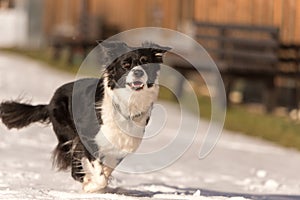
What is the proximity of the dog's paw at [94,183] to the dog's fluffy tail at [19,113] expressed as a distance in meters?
0.87

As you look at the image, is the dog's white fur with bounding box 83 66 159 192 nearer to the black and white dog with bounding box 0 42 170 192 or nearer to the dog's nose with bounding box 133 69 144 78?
the black and white dog with bounding box 0 42 170 192

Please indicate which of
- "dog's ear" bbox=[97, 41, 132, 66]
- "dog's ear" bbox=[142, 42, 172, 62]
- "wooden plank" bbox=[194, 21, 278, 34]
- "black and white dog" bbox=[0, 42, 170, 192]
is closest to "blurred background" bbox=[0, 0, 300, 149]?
"wooden plank" bbox=[194, 21, 278, 34]

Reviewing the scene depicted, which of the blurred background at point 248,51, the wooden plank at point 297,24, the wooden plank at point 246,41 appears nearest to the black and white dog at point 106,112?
the blurred background at point 248,51

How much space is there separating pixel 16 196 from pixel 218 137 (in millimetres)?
6111

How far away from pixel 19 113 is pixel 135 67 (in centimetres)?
163

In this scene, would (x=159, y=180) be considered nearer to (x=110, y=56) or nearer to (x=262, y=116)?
(x=110, y=56)

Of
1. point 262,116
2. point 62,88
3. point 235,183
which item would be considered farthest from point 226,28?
point 62,88

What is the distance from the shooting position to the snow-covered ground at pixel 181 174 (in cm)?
705

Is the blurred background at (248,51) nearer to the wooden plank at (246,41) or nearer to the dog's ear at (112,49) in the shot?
the wooden plank at (246,41)

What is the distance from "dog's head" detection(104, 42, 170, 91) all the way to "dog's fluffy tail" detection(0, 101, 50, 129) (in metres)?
1.15

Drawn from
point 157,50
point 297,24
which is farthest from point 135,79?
point 297,24

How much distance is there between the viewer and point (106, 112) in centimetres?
653

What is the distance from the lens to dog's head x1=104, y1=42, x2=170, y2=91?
621 cm

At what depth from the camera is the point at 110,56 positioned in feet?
21.3
